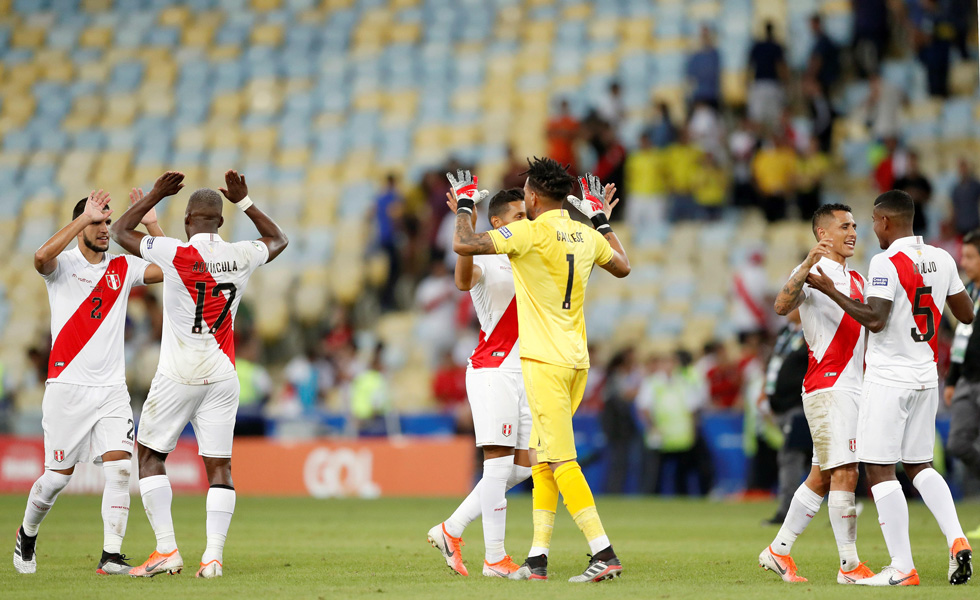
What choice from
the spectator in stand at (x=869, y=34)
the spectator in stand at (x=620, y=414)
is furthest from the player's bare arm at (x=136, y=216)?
the spectator in stand at (x=869, y=34)

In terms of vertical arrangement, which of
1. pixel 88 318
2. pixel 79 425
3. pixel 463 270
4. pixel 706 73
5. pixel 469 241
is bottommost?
pixel 79 425

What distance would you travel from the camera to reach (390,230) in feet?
78.7

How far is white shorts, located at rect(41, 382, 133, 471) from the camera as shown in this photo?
356 inches

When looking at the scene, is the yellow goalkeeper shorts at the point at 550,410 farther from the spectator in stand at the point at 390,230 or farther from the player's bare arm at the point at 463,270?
the spectator in stand at the point at 390,230

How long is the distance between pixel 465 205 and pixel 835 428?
305 cm

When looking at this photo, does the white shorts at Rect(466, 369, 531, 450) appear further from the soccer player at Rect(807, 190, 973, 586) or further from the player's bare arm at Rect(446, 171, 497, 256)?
the soccer player at Rect(807, 190, 973, 586)

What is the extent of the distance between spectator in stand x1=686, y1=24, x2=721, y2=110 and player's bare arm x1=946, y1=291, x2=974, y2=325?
1522 cm

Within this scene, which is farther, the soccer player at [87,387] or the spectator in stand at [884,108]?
the spectator in stand at [884,108]

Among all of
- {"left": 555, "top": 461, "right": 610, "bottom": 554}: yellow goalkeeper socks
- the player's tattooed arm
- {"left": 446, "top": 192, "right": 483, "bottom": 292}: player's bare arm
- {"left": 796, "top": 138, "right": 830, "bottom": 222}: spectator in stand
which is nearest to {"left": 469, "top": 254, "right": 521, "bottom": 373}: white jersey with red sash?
{"left": 446, "top": 192, "right": 483, "bottom": 292}: player's bare arm

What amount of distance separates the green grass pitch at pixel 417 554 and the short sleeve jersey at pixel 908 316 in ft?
4.73

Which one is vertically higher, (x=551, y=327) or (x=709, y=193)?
(x=709, y=193)

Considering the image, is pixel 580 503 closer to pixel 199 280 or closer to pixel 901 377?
pixel 901 377

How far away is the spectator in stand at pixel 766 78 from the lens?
22.9 metres

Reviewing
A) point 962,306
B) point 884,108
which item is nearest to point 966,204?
point 884,108
